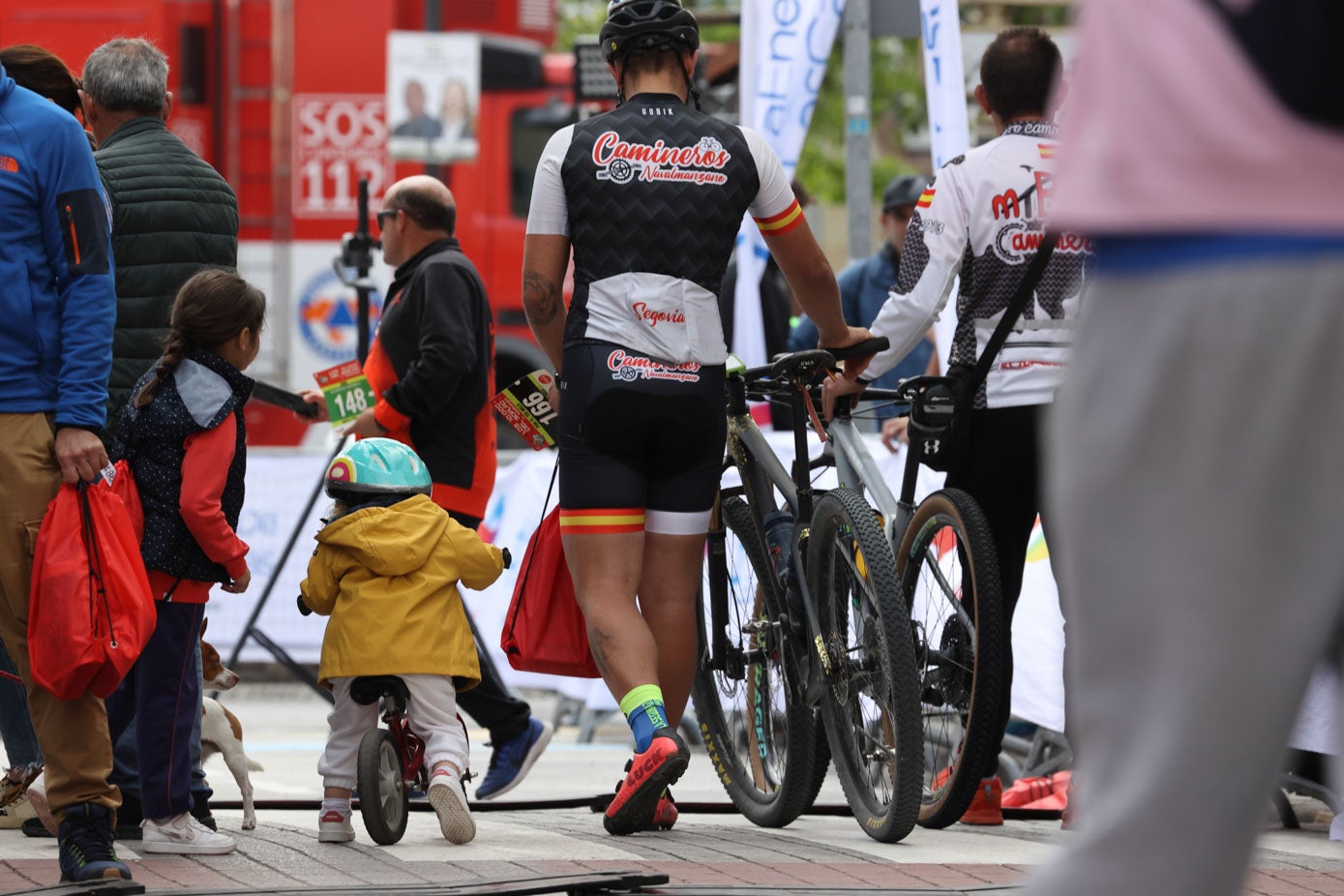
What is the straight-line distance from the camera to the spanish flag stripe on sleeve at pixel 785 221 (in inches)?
220

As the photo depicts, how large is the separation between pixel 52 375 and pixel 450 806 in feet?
4.78

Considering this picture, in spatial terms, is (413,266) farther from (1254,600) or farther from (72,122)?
(1254,600)

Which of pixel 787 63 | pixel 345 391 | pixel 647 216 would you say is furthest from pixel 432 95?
pixel 647 216

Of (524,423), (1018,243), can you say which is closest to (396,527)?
(524,423)

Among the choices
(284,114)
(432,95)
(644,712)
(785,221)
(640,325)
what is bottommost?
(644,712)

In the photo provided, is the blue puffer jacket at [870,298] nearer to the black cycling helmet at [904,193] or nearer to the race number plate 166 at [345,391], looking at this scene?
A: the black cycling helmet at [904,193]

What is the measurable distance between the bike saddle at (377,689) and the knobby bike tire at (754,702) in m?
0.95

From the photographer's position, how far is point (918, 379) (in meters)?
5.79

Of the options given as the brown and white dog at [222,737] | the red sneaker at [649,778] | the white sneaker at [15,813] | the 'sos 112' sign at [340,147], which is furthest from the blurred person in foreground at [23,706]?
the 'sos 112' sign at [340,147]

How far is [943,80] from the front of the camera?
29.8 feet

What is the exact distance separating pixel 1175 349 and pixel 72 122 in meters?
3.55

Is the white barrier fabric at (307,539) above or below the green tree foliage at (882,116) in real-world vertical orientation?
below

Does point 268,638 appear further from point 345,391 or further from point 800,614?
point 800,614

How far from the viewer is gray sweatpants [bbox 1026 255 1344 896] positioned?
1.67m
